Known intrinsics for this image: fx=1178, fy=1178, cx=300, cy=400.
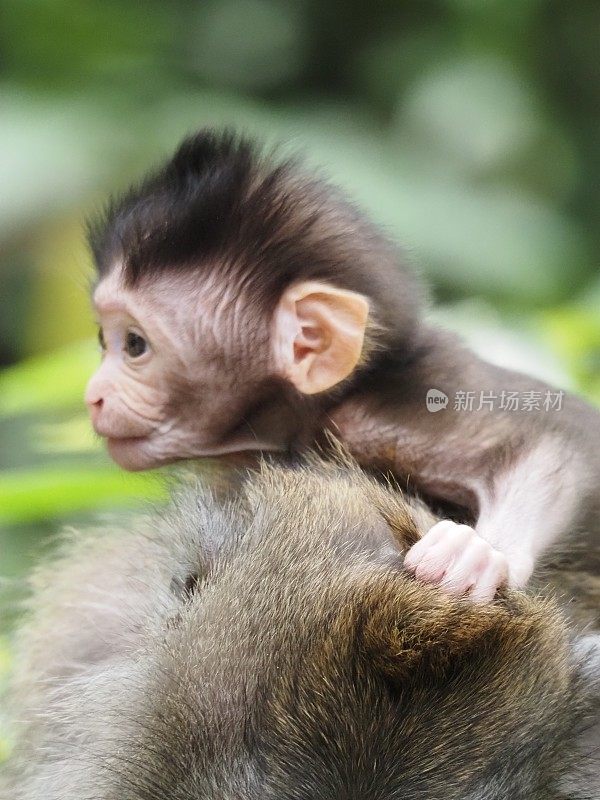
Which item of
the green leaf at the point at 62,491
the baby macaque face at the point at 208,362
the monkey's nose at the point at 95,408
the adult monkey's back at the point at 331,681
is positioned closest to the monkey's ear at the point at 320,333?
the baby macaque face at the point at 208,362

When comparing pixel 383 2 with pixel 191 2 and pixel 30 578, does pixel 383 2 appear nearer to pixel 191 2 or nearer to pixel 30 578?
pixel 191 2

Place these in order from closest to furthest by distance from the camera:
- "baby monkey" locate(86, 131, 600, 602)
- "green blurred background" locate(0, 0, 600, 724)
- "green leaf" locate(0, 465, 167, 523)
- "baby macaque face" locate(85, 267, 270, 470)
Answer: "baby monkey" locate(86, 131, 600, 602) < "baby macaque face" locate(85, 267, 270, 470) < "green leaf" locate(0, 465, 167, 523) < "green blurred background" locate(0, 0, 600, 724)

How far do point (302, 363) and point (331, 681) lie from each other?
392 millimetres

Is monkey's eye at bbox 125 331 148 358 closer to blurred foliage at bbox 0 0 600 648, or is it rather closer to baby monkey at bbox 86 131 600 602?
baby monkey at bbox 86 131 600 602

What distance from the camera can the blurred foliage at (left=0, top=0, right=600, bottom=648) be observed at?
193cm

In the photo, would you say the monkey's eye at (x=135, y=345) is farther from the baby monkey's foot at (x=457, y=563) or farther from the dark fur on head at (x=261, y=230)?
the baby monkey's foot at (x=457, y=563)

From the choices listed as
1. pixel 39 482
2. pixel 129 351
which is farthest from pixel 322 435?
pixel 39 482

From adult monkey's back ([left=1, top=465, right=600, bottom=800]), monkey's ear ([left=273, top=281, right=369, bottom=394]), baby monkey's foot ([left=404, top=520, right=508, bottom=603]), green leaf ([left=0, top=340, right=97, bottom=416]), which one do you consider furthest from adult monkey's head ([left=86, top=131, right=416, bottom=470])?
green leaf ([left=0, top=340, right=97, bottom=416])

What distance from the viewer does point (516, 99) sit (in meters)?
2.24

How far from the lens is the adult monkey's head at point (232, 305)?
1.29 metres

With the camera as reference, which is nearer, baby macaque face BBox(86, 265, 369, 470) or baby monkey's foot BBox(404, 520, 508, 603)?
baby monkey's foot BBox(404, 520, 508, 603)

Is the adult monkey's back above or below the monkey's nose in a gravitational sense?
below

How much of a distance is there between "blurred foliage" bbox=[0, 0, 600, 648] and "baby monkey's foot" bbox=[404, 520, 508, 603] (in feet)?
2.44

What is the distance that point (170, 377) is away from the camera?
4.59 feet
